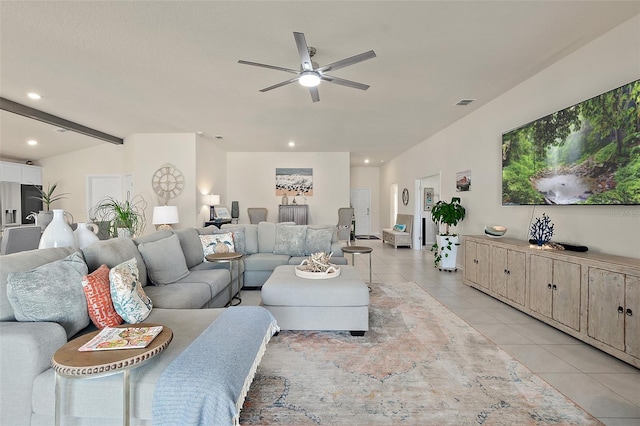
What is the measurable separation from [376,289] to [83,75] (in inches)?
183

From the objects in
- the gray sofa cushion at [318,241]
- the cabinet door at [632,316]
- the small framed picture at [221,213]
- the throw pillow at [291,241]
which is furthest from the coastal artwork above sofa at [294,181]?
the cabinet door at [632,316]

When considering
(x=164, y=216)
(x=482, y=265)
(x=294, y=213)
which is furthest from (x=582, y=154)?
(x=294, y=213)

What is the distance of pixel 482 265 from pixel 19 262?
4.43 m

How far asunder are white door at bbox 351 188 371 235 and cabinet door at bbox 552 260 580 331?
26.9 ft

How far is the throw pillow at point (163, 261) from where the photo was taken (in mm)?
2559

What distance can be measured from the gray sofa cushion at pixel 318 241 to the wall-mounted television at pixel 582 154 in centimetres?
254

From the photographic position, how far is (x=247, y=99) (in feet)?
13.6

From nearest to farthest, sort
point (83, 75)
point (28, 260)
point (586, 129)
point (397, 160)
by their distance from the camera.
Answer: point (28, 260)
point (586, 129)
point (83, 75)
point (397, 160)

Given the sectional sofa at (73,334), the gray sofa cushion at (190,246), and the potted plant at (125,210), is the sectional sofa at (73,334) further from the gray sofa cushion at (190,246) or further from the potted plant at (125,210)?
the potted plant at (125,210)

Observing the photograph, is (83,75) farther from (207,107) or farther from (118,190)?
(118,190)

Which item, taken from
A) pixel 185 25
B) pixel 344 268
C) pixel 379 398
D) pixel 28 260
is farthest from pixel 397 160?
pixel 28 260

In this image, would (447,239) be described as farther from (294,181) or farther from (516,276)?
(294,181)

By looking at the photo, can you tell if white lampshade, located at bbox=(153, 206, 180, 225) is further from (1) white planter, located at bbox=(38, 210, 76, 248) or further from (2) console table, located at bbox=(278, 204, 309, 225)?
(2) console table, located at bbox=(278, 204, 309, 225)

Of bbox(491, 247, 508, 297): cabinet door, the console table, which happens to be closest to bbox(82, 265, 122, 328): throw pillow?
bbox(491, 247, 508, 297): cabinet door
